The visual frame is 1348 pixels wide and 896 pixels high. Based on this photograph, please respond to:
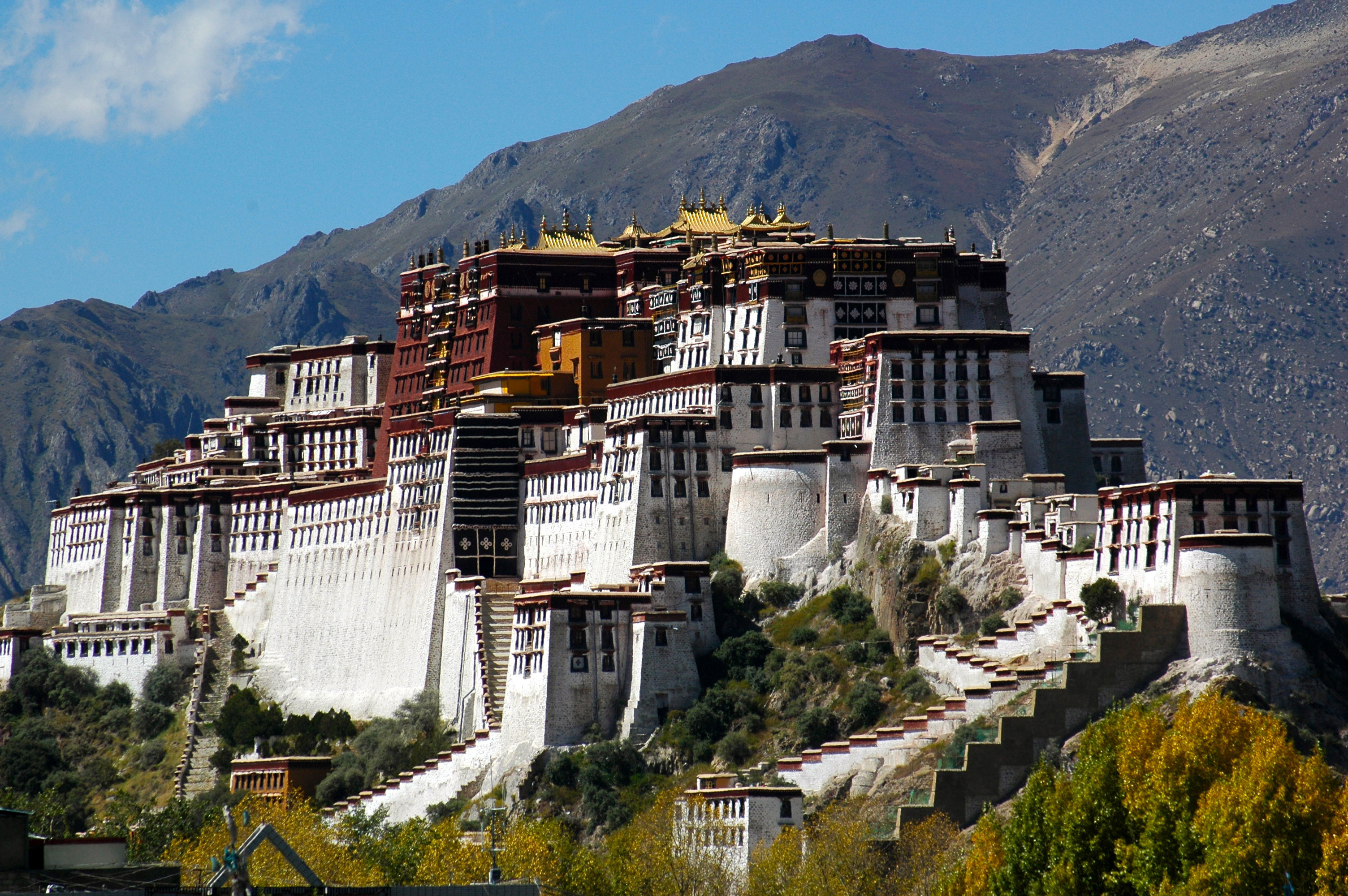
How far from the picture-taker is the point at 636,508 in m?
117

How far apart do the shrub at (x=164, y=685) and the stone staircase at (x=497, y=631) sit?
76.6 ft

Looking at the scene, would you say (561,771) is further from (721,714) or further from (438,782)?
(438,782)

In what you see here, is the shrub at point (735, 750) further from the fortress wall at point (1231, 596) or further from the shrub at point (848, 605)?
the fortress wall at point (1231, 596)

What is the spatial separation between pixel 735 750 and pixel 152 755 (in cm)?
4217

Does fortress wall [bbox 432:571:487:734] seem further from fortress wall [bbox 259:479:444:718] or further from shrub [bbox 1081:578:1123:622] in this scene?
shrub [bbox 1081:578:1123:622]

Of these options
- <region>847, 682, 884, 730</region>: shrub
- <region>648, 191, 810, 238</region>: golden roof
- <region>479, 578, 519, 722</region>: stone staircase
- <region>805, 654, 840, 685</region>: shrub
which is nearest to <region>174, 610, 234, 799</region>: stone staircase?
<region>479, 578, 519, 722</region>: stone staircase

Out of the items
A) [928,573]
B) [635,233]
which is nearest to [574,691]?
[928,573]

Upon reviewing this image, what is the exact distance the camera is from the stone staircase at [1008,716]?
89.2 m

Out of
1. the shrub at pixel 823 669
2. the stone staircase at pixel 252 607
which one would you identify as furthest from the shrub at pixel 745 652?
the stone staircase at pixel 252 607

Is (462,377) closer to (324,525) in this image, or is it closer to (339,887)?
(324,525)

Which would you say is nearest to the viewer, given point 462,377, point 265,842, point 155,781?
point 265,842

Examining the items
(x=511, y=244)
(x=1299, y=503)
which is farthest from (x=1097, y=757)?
(x=511, y=244)

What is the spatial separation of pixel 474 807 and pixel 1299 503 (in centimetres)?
3688

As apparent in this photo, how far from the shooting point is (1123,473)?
12188cm
